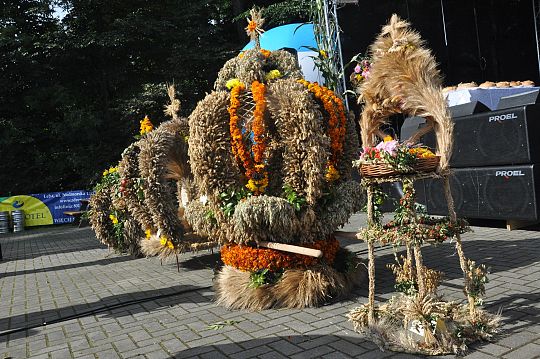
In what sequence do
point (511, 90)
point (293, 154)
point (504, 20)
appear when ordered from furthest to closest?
1. point (504, 20)
2. point (511, 90)
3. point (293, 154)

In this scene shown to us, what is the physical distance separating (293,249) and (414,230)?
4.75 feet

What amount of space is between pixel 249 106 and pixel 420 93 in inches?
83.8

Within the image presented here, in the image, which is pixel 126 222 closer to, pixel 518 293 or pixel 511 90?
pixel 518 293

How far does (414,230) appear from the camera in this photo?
354 centimetres

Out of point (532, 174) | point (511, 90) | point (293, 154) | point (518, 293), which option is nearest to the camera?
point (518, 293)

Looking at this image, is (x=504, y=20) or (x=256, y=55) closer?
(x=256, y=55)

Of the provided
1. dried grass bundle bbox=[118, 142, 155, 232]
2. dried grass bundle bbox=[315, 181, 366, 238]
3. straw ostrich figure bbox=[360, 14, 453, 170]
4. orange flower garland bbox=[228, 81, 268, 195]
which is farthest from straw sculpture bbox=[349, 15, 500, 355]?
dried grass bundle bbox=[118, 142, 155, 232]

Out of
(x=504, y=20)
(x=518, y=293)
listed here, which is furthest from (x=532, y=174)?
(x=504, y=20)

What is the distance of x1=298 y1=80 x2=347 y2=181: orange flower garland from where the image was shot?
5172mm

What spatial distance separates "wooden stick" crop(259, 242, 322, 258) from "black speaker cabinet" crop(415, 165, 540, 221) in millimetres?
3922

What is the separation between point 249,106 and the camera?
5.29 metres

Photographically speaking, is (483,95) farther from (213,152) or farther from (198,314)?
(198,314)

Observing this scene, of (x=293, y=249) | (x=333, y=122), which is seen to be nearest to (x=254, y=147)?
(x=333, y=122)

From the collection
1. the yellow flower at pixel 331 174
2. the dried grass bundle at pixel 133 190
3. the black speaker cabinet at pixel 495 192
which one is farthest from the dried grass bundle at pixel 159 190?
the black speaker cabinet at pixel 495 192
